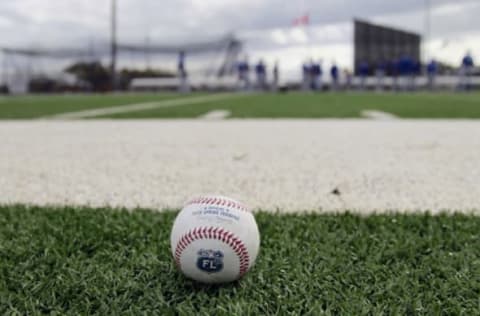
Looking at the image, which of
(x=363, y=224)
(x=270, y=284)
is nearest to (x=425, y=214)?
(x=363, y=224)

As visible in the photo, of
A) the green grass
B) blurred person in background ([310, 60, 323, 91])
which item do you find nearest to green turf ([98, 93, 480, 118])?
the green grass

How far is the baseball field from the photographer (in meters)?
1.68

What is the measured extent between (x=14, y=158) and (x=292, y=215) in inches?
122

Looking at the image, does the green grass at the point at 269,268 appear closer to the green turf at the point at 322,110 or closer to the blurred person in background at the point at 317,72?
the green turf at the point at 322,110

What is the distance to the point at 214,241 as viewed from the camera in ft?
5.32

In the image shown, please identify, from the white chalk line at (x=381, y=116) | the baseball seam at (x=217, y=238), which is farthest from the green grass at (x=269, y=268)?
the white chalk line at (x=381, y=116)

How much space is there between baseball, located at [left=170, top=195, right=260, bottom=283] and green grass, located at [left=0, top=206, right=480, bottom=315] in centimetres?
9

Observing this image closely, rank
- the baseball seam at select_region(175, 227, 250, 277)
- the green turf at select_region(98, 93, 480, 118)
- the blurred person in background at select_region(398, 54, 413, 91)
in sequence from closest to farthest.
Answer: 1. the baseball seam at select_region(175, 227, 250, 277)
2. the green turf at select_region(98, 93, 480, 118)
3. the blurred person in background at select_region(398, 54, 413, 91)

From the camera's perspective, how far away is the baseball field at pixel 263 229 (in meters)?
1.68

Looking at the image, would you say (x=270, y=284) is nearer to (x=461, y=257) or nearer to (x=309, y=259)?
(x=309, y=259)

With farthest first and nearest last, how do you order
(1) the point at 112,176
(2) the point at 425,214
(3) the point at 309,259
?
(1) the point at 112,176 → (2) the point at 425,214 → (3) the point at 309,259

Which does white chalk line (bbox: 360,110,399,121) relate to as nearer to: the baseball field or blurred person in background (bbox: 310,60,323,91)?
the baseball field

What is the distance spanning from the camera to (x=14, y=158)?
181 inches

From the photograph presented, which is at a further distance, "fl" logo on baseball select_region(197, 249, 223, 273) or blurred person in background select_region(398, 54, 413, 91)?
blurred person in background select_region(398, 54, 413, 91)
